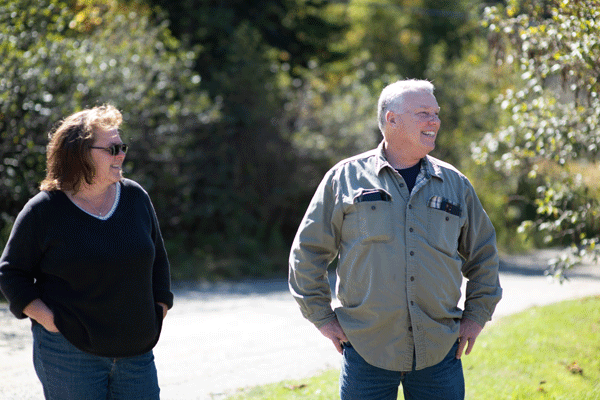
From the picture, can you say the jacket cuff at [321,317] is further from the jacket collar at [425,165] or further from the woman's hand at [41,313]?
the woman's hand at [41,313]

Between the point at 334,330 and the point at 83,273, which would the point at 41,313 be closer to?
the point at 83,273

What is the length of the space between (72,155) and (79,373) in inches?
37.0

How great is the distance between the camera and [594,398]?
4.54 metres

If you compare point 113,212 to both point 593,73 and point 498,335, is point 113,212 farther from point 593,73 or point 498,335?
point 498,335

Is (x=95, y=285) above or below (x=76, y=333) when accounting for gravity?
above

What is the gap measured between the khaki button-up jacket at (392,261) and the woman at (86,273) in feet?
2.39

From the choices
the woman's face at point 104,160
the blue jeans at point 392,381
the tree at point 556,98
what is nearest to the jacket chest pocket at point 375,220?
the blue jeans at point 392,381

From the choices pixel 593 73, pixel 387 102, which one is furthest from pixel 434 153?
pixel 387 102

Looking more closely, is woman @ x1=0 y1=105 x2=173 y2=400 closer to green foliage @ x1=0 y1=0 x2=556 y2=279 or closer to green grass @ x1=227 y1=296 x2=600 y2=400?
green grass @ x1=227 y1=296 x2=600 y2=400

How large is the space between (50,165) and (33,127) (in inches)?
276

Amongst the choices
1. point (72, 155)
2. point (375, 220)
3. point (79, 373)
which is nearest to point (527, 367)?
point (375, 220)

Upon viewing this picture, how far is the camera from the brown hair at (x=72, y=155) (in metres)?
2.75

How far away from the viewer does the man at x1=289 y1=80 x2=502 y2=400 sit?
8.80ft

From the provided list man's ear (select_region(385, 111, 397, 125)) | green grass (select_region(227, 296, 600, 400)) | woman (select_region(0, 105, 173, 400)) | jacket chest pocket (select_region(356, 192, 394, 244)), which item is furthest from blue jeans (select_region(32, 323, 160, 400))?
green grass (select_region(227, 296, 600, 400))
